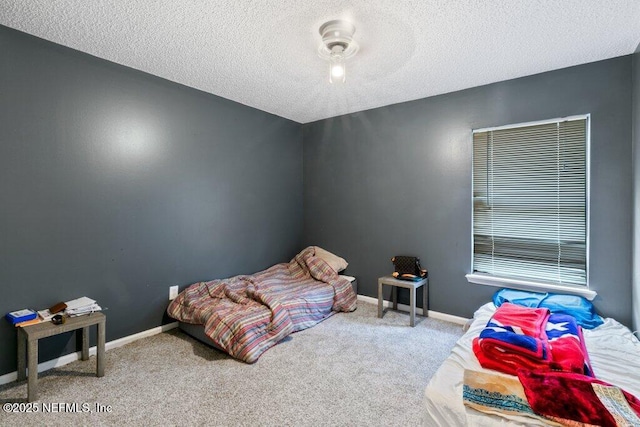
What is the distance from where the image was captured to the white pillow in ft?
12.7

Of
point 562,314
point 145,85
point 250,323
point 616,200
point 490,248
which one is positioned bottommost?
point 250,323

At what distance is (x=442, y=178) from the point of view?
3.29 metres

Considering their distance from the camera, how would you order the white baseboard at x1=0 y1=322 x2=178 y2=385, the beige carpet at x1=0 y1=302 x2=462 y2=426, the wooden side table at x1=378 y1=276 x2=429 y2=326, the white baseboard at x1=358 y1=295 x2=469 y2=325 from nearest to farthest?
the beige carpet at x1=0 y1=302 x2=462 y2=426 < the white baseboard at x1=0 y1=322 x2=178 y2=385 < the wooden side table at x1=378 y1=276 x2=429 y2=326 < the white baseboard at x1=358 y1=295 x2=469 y2=325

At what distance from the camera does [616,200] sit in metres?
2.45

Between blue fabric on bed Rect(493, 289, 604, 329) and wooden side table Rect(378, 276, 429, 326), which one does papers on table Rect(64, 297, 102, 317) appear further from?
blue fabric on bed Rect(493, 289, 604, 329)

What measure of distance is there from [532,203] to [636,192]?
26.7 inches

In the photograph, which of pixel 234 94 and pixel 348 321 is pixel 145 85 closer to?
pixel 234 94

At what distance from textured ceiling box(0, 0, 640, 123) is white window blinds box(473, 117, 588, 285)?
60 centimetres

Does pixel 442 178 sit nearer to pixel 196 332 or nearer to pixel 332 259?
pixel 332 259

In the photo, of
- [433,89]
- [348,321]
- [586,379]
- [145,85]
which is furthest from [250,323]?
[433,89]

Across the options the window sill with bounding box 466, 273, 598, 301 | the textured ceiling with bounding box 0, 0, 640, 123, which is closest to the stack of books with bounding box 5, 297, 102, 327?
the textured ceiling with bounding box 0, 0, 640, 123

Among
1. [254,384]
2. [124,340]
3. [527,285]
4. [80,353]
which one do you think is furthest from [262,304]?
[527,285]

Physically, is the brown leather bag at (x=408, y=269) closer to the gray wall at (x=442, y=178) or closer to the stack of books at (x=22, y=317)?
the gray wall at (x=442, y=178)

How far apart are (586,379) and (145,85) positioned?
3689 mm
